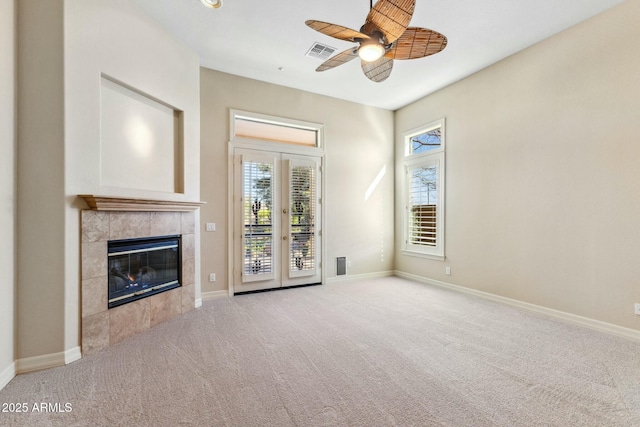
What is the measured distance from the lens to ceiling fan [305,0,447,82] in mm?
1905

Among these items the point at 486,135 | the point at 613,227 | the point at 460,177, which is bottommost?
the point at 613,227

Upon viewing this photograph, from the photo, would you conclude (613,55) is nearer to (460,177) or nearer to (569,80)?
(569,80)

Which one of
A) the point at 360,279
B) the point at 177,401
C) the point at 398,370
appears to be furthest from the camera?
the point at 360,279

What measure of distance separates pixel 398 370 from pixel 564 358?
1545 mm

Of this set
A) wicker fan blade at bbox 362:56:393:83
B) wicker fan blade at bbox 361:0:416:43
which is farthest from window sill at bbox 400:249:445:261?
wicker fan blade at bbox 361:0:416:43

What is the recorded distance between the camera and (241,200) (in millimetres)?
4523

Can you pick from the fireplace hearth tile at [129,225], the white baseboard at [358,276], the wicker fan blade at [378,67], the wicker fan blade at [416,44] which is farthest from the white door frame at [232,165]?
the wicker fan blade at [416,44]

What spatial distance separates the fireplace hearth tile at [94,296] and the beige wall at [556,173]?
480 centimetres

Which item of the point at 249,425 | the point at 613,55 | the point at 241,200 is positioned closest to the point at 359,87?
the point at 241,200

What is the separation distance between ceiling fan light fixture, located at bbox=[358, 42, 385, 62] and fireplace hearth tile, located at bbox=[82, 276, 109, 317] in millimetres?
3159

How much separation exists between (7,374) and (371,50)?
3.79 metres

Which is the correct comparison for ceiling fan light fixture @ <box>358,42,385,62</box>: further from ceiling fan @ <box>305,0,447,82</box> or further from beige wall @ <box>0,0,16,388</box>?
beige wall @ <box>0,0,16,388</box>

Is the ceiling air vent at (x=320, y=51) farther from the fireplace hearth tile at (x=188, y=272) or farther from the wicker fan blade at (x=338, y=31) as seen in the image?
the fireplace hearth tile at (x=188, y=272)

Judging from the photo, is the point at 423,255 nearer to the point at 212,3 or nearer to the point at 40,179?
the point at 212,3
